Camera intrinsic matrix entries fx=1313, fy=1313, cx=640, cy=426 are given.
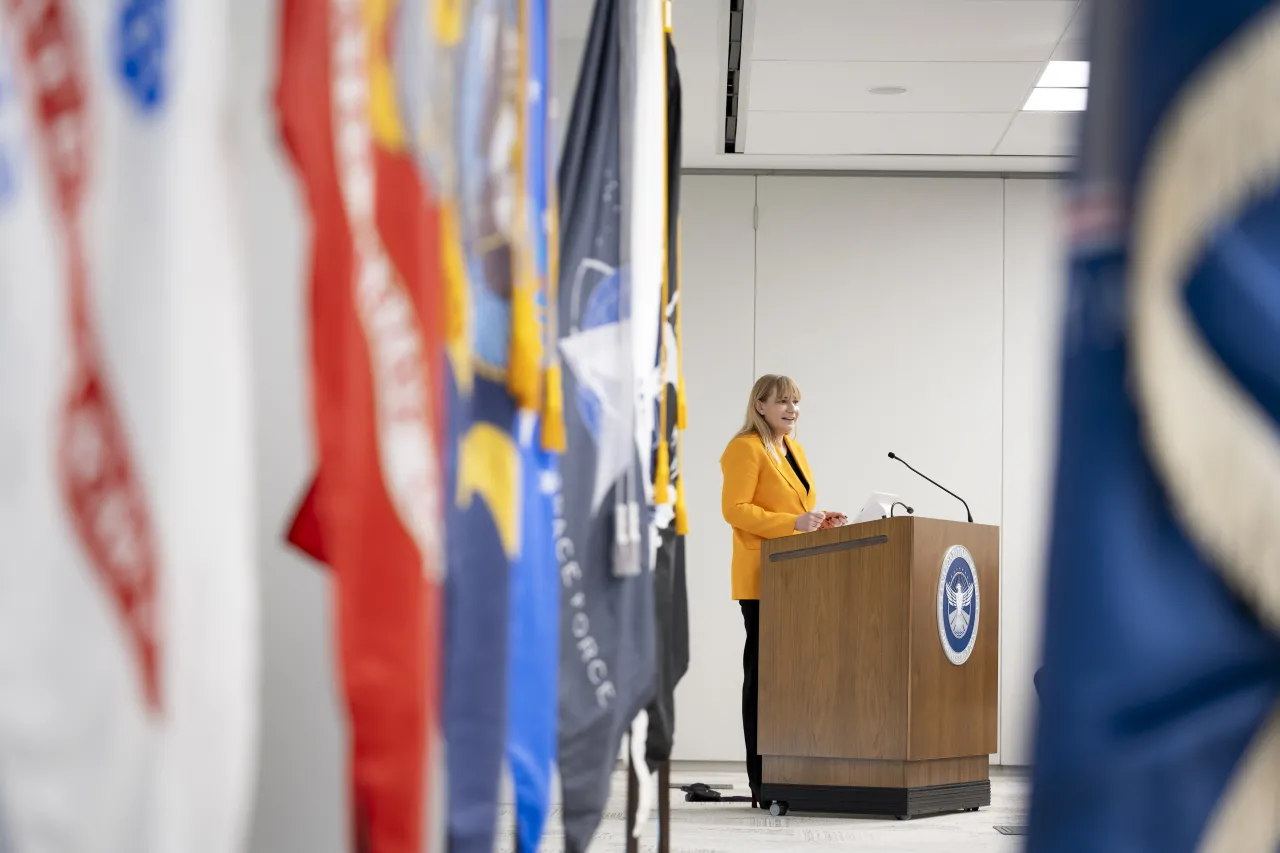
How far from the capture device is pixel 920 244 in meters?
7.89

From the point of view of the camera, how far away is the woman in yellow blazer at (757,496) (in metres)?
5.22

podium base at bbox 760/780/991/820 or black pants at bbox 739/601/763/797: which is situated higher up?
black pants at bbox 739/601/763/797

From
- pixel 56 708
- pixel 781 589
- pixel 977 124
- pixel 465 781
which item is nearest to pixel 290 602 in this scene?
pixel 465 781

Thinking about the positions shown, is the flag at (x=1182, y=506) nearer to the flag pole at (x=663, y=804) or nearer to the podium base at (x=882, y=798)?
the flag pole at (x=663, y=804)

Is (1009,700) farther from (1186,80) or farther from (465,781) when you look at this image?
(1186,80)

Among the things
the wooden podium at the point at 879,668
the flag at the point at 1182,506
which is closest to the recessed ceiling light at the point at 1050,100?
the wooden podium at the point at 879,668

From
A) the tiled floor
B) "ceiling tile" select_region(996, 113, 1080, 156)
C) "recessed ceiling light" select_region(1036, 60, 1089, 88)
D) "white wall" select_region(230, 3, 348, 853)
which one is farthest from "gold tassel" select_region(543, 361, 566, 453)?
"ceiling tile" select_region(996, 113, 1080, 156)

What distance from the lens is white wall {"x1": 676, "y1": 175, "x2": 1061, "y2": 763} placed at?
302 inches

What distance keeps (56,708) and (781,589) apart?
4541mm

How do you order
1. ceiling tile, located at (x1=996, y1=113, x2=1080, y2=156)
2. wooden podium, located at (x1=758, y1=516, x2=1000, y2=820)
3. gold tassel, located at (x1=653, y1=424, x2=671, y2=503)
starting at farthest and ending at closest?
ceiling tile, located at (x1=996, y1=113, x2=1080, y2=156)
wooden podium, located at (x1=758, y1=516, x2=1000, y2=820)
gold tassel, located at (x1=653, y1=424, x2=671, y2=503)

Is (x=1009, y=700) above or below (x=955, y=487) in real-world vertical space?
below

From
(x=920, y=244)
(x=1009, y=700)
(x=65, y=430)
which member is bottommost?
(x=1009, y=700)

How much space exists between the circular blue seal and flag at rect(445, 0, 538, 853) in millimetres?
3795

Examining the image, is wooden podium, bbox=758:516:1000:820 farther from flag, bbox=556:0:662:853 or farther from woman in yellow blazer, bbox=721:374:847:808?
flag, bbox=556:0:662:853
